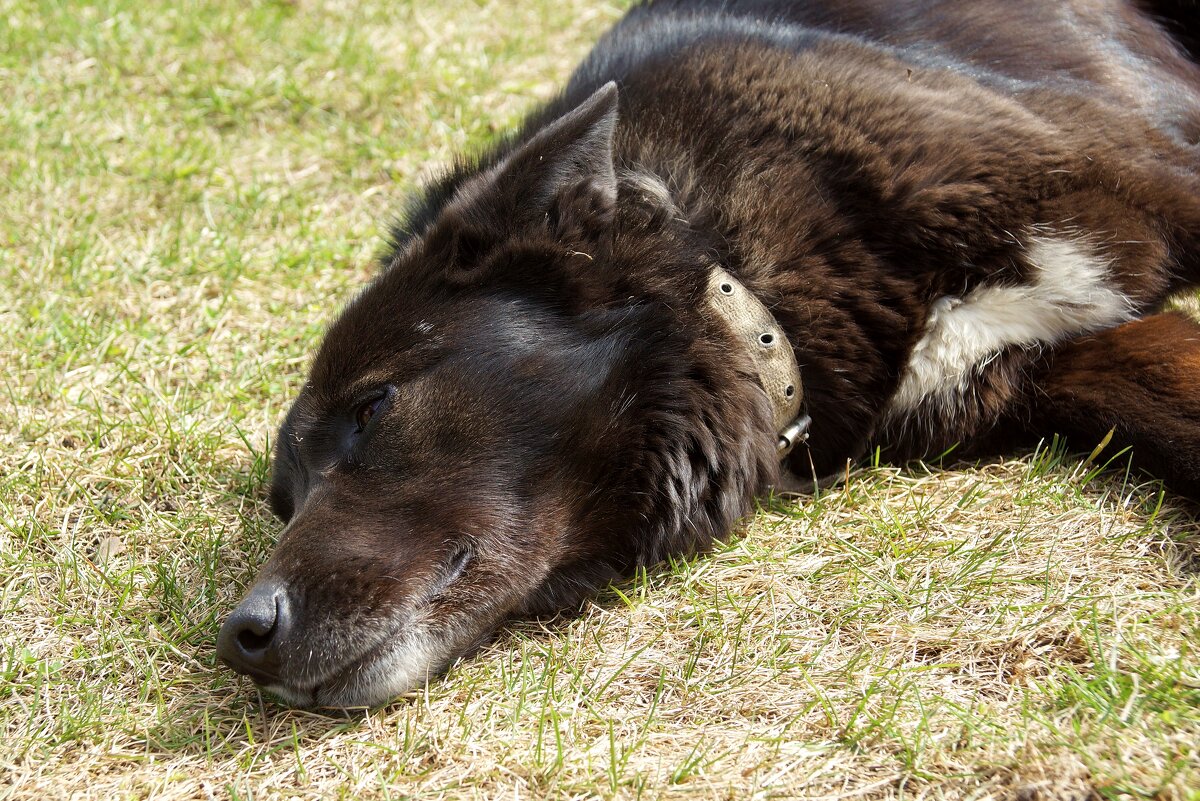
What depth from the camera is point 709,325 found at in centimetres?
277

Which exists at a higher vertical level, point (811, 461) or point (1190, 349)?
point (1190, 349)

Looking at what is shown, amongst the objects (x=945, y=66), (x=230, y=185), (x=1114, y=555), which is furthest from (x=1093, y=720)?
(x=230, y=185)

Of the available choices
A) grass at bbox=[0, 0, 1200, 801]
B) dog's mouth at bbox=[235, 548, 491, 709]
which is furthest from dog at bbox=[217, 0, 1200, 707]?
grass at bbox=[0, 0, 1200, 801]

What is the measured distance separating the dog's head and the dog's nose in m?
0.01

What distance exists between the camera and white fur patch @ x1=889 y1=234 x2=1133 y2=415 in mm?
2953

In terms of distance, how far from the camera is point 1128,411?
2.85 metres

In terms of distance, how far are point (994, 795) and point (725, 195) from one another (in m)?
1.67

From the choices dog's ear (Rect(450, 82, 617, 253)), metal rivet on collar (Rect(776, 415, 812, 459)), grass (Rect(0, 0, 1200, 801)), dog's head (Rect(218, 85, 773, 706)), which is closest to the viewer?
grass (Rect(0, 0, 1200, 801))

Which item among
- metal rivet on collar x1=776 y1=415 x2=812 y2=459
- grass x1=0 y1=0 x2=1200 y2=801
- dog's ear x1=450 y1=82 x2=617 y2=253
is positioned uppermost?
dog's ear x1=450 y1=82 x2=617 y2=253

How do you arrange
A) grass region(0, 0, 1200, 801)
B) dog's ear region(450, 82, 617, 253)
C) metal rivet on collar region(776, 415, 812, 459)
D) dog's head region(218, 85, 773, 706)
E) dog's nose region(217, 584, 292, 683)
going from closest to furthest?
grass region(0, 0, 1200, 801), dog's nose region(217, 584, 292, 683), dog's head region(218, 85, 773, 706), dog's ear region(450, 82, 617, 253), metal rivet on collar region(776, 415, 812, 459)

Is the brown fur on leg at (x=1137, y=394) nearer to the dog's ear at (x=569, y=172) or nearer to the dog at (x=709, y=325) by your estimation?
the dog at (x=709, y=325)

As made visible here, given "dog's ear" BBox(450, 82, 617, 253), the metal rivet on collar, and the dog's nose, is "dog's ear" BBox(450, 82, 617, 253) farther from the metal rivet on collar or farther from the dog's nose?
the dog's nose

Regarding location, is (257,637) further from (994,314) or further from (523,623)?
(994,314)

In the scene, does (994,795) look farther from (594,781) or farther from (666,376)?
(666,376)
